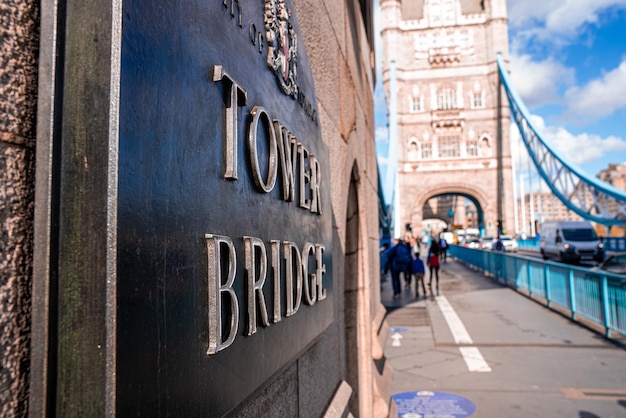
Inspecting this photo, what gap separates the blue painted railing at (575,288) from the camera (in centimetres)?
699

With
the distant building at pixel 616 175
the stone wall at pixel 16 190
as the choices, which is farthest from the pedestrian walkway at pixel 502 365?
the distant building at pixel 616 175

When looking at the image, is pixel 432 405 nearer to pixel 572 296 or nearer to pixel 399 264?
pixel 572 296

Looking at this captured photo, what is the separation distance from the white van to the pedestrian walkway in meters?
13.1

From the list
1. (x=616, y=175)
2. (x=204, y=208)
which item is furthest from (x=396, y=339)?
(x=616, y=175)

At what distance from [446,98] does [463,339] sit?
145ft

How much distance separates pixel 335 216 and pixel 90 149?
180 centimetres

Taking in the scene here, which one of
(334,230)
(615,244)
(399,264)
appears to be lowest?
(399,264)

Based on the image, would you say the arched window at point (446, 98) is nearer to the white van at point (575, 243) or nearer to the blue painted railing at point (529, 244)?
the blue painted railing at point (529, 244)

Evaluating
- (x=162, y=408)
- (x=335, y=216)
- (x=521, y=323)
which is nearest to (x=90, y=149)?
(x=162, y=408)

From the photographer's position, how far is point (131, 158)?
0.60 metres

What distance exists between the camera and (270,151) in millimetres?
1124

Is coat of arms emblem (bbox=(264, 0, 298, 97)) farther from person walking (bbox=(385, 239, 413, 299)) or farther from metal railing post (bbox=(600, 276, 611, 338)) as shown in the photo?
person walking (bbox=(385, 239, 413, 299))

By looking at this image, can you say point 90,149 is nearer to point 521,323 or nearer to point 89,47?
point 89,47

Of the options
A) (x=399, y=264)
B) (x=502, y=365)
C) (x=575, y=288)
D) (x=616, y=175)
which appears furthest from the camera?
(x=616, y=175)
